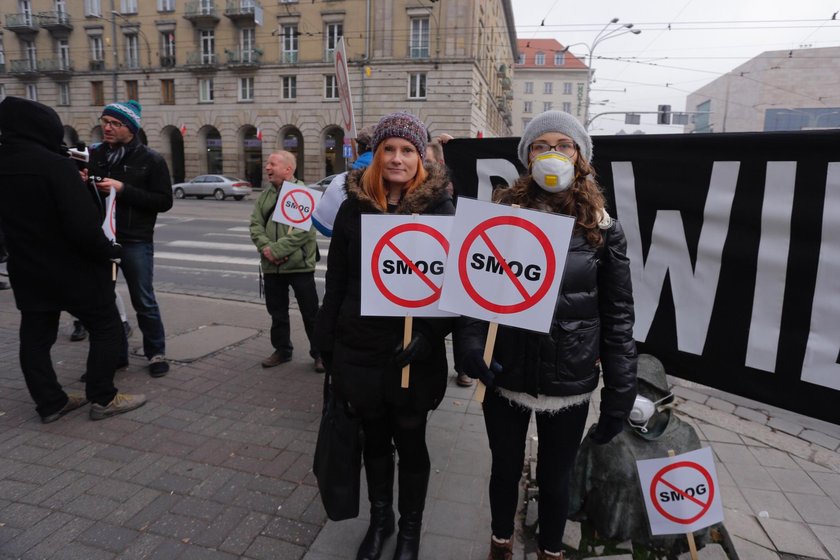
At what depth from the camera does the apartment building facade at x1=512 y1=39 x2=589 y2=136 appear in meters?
82.9

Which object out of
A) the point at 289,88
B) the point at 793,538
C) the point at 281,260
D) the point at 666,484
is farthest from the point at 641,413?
the point at 289,88

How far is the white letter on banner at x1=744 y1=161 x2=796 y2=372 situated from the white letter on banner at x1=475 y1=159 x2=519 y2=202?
165 centimetres

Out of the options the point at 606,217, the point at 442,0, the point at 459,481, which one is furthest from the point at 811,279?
the point at 442,0

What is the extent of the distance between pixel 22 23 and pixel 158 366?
51936 mm

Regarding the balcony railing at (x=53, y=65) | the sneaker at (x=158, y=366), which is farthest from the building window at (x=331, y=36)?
the sneaker at (x=158, y=366)

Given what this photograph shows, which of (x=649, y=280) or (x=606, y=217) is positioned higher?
(x=606, y=217)

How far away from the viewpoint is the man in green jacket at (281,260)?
15.0 feet

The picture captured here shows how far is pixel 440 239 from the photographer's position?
2.21 meters

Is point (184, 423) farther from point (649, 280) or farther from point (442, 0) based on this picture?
point (442, 0)

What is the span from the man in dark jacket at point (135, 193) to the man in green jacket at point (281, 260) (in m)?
0.83

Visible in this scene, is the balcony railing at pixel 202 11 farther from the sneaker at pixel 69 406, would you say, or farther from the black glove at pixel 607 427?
the black glove at pixel 607 427

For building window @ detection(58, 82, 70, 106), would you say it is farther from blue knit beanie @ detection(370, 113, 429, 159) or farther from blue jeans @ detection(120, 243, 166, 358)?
blue knit beanie @ detection(370, 113, 429, 159)

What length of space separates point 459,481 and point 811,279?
2.11 m

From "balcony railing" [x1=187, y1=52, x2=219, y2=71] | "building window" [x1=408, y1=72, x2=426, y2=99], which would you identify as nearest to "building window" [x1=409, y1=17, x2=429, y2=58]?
"building window" [x1=408, y1=72, x2=426, y2=99]
